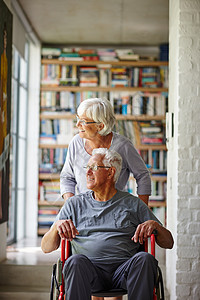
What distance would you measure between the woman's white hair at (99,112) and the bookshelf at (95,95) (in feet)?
12.3

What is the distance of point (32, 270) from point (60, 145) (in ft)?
7.74

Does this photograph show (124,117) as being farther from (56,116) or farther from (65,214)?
(65,214)

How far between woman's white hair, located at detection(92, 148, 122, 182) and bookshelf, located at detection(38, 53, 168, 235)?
388cm

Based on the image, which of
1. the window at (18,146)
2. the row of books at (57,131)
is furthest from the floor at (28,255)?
the row of books at (57,131)

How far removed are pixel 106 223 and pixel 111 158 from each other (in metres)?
0.34

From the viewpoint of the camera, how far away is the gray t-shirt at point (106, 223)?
7.70ft

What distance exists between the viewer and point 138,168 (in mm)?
2715

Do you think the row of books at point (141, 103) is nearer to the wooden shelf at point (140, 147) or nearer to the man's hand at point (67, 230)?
the wooden shelf at point (140, 147)

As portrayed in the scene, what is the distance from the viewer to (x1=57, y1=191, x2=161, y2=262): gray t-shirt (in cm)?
235

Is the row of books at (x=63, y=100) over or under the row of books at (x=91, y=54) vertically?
under

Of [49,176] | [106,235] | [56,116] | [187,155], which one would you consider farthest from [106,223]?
[56,116]

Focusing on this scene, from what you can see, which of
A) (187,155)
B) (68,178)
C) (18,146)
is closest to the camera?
(68,178)

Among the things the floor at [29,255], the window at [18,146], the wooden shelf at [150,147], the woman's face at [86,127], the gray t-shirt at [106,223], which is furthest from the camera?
the wooden shelf at [150,147]

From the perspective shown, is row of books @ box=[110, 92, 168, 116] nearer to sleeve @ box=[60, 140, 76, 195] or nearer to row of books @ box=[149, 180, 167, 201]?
row of books @ box=[149, 180, 167, 201]
